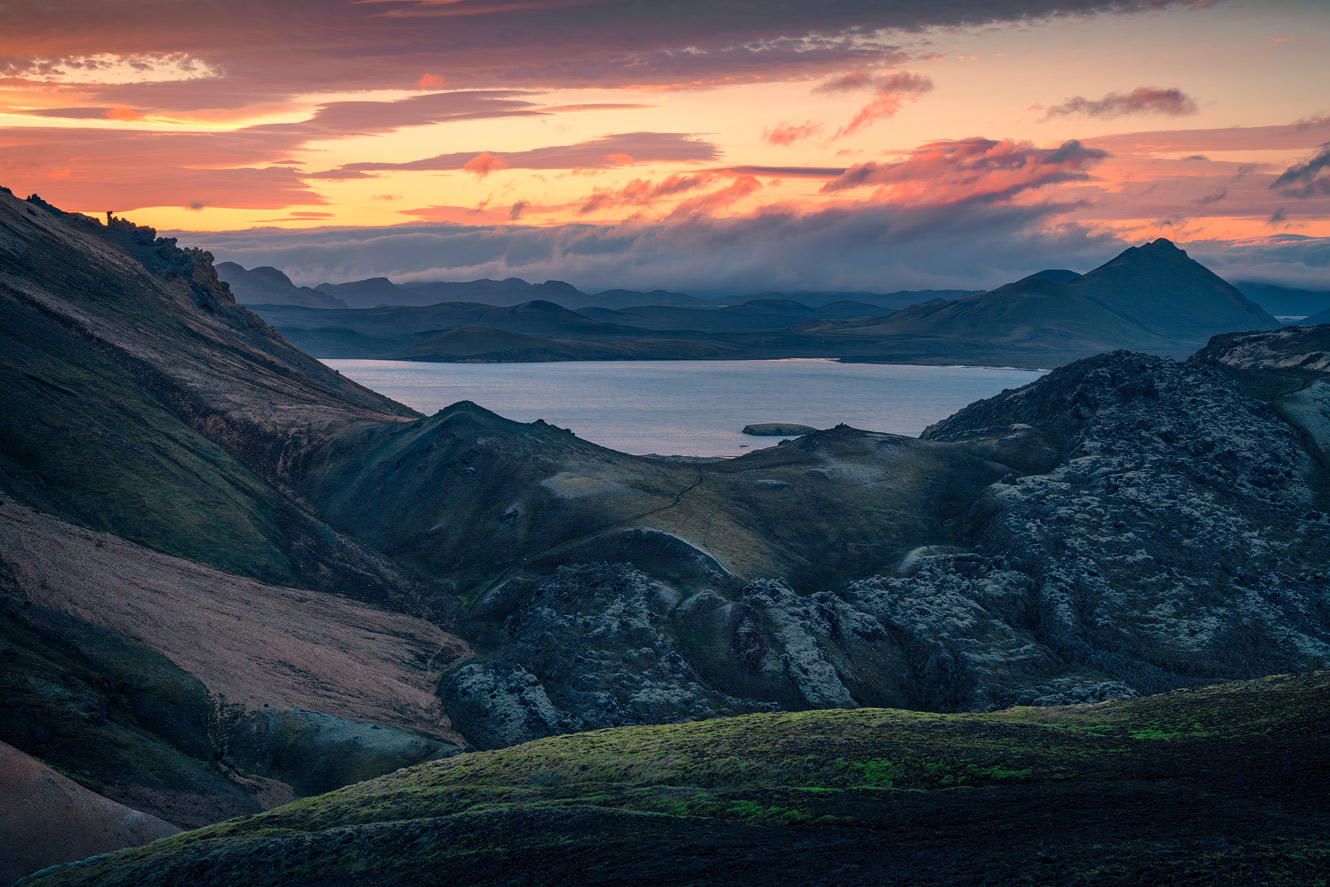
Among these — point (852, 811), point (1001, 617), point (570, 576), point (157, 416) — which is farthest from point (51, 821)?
point (157, 416)

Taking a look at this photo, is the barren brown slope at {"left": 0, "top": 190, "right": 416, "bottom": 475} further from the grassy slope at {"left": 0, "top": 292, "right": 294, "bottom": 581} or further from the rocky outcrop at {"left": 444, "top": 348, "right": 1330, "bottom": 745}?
the rocky outcrop at {"left": 444, "top": 348, "right": 1330, "bottom": 745}

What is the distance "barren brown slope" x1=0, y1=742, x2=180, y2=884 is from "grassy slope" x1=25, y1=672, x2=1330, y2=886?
1815 millimetres

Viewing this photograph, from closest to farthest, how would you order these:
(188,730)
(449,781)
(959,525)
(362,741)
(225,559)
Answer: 1. (449,781)
2. (188,730)
3. (362,741)
4. (225,559)
5. (959,525)

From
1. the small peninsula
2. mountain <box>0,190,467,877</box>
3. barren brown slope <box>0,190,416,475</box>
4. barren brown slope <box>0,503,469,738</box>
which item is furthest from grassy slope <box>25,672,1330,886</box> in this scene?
the small peninsula

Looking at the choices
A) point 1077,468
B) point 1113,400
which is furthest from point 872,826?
point 1113,400

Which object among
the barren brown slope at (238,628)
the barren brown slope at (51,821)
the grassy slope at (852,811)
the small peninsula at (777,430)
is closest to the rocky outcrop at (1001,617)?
the barren brown slope at (238,628)

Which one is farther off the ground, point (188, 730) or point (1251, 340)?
point (1251, 340)

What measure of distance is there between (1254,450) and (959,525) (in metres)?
28.5

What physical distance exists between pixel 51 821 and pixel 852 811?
26.3m

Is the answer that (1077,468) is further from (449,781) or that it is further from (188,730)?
(188,730)

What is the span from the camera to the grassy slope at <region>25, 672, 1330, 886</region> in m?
21.9

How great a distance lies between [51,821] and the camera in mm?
29250

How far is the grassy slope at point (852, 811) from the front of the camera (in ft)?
71.9

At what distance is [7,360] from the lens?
230ft
